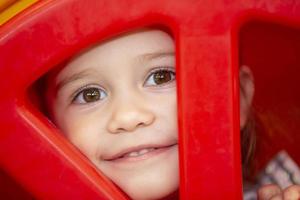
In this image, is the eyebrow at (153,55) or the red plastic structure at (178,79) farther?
the eyebrow at (153,55)

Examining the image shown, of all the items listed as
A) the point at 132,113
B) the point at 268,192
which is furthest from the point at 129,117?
the point at 268,192

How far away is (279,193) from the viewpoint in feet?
2.37

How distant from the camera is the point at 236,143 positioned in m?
0.62

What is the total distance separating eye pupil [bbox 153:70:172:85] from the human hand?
0.67 ft

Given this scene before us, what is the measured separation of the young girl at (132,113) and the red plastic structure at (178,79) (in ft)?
0.26

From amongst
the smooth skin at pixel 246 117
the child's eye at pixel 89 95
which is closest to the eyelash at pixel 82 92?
the child's eye at pixel 89 95

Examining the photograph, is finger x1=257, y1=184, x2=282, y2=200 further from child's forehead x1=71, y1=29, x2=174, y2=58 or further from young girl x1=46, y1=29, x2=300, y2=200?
child's forehead x1=71, y1=29, x2=174, y2=58

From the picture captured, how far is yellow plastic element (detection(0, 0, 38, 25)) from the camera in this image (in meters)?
0.66

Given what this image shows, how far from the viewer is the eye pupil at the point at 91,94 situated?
0.78m

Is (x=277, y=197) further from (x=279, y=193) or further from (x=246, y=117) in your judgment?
(x=246, y=117)

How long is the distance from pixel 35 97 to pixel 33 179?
18cm

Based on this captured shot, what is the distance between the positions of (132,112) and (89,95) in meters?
0.11

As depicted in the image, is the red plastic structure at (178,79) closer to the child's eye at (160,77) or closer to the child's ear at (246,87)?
the child's eye at (160,77)

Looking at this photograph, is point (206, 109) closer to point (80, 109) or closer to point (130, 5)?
point (130, 5)
